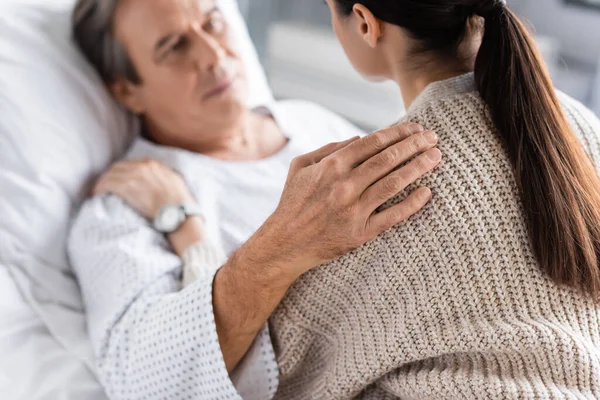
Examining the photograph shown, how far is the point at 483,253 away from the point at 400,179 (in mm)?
127

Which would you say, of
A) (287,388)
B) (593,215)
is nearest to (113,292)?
(287,388)

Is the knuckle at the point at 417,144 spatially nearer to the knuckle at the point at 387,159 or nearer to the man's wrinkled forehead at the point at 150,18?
the knuckle at the point at 387,159

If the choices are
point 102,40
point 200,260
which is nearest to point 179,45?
point 102,40

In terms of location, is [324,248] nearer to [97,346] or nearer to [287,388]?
[287,388]

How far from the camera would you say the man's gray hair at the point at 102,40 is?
4.50ft

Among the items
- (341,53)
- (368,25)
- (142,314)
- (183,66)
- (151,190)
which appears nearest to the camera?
(368,25)

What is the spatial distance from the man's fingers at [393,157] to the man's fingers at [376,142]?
0.01 meters

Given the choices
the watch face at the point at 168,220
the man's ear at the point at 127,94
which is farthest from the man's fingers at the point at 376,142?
the man's ear at the point at 127,94

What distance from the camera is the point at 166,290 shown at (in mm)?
1111

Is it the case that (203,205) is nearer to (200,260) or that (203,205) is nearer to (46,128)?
(200,260)

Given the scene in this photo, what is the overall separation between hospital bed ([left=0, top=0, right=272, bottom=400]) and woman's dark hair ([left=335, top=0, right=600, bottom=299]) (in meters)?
0.71

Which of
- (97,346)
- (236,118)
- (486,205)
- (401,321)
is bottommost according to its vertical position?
(97,346)

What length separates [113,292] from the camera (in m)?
1.10

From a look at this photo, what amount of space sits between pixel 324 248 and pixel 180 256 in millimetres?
432
